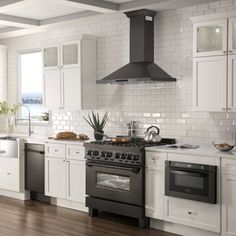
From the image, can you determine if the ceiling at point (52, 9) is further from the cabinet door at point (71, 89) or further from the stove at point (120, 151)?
the stove at point (120, 151)

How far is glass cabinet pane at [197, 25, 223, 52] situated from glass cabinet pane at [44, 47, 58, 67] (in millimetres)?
2623

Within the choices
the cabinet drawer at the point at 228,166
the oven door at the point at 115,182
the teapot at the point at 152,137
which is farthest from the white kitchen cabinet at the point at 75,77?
the cabinet drawer at the point at 228,166

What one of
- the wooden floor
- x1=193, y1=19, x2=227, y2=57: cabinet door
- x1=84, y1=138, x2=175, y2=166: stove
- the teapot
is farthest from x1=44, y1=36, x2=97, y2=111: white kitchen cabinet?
x1=193, y1=19, x2=227, y2=57: cabinet door

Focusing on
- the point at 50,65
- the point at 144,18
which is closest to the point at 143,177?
the point at 144,18

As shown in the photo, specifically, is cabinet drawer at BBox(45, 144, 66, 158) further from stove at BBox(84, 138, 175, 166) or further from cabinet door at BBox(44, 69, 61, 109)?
cabinet door at BBox(44, 69, 61, 109)

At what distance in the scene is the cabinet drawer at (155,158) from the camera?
18.0 feet

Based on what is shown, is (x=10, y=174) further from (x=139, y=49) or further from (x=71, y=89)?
(x=139, y=49)

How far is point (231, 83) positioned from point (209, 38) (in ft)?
2.00

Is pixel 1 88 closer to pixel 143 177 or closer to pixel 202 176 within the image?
pixel 143 177

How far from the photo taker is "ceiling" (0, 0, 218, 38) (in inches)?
237

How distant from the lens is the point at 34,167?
717 centimetres

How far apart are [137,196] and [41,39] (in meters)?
3.75

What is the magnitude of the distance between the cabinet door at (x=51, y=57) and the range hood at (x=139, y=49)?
1.19 metres

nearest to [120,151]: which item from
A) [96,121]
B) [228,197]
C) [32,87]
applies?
[96,121]
